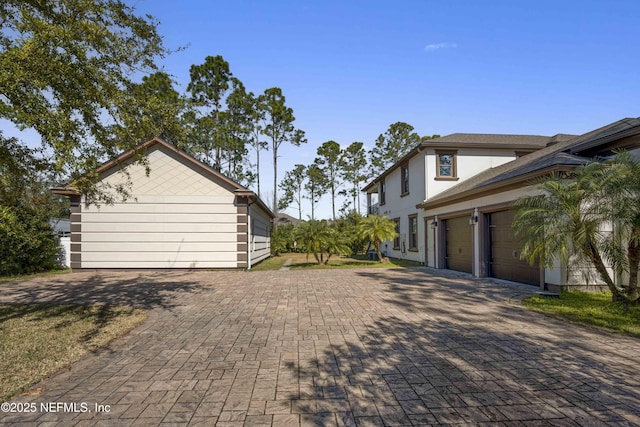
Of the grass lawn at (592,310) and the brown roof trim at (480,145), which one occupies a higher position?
the brown roof trim at (480,145)

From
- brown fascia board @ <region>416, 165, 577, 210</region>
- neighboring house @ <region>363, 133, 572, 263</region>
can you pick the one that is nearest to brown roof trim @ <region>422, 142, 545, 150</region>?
neighboring house @ <region>363, 133, 572, 263</region>

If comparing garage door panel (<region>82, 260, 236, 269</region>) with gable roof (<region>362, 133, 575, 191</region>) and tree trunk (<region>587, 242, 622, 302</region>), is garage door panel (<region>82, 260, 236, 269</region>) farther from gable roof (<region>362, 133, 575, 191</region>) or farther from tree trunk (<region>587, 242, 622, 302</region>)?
tree trunk (<region>587, 242, 622, 302</region>)

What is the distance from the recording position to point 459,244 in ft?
46.0

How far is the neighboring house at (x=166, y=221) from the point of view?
15.0 metres

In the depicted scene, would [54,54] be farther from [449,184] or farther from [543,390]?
[449,184]

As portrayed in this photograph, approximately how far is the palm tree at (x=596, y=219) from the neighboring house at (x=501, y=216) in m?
0.86

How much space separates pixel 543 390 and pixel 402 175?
17882 mm

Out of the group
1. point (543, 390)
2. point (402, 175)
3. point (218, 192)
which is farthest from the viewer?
point (402, 175)

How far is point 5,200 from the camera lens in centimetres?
589

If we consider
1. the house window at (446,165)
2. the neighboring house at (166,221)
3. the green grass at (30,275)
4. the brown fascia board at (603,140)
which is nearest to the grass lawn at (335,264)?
the neighboring house at (166,221)

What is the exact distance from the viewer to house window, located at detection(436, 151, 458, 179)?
55.6ft

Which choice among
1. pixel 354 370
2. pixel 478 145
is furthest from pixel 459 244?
pixel 354 370

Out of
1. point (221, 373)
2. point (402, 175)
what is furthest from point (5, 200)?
point (402, 175)

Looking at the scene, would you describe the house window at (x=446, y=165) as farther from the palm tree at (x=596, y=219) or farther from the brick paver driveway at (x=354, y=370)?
the brick paver driveway at (x=354, y=370)
